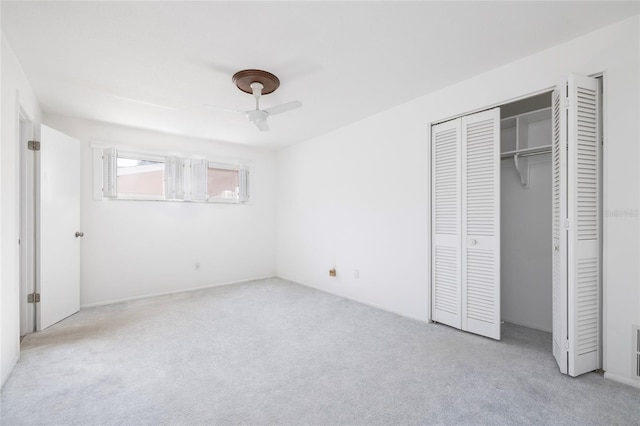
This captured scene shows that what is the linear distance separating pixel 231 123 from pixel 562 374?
169 inches

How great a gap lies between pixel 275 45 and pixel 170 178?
3.15 metres

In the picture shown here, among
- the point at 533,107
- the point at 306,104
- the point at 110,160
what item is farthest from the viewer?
the point at 110,160

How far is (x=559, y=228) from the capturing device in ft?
7.63

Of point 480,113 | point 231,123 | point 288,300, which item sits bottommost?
point 288,300

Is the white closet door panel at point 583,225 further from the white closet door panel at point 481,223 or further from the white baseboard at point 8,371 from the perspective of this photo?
the white baseboard at point 8,371

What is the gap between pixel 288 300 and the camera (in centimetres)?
421

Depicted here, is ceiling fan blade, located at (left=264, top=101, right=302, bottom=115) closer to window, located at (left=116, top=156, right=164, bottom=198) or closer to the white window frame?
the white window frame

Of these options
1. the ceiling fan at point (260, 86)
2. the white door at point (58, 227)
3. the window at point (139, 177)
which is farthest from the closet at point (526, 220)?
the white door at point (58, 227)

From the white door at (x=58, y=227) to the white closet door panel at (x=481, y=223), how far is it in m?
4.34

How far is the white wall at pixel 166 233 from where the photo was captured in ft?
13.4

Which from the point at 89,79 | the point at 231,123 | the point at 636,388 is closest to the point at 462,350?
the point at 636,388

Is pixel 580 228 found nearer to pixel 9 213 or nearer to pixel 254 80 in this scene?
pixel 254 80

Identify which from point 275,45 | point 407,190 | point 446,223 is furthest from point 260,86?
point 446,223

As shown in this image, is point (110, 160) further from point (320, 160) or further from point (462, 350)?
point (462, 350)
